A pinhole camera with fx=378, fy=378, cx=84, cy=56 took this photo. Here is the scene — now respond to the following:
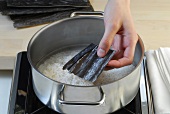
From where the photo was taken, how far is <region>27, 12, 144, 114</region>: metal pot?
2.21ft

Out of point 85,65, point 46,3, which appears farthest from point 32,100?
point 46,3

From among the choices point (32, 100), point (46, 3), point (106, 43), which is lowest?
point (32, 100)

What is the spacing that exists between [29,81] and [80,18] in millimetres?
183

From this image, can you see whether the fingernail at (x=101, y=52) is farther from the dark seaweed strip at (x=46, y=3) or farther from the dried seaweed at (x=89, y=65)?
the dark seaweed strip at (x=46, y=3)

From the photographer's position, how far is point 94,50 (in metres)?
→ 0.79

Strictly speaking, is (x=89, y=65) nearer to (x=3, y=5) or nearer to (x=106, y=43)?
(x=106, y=43)

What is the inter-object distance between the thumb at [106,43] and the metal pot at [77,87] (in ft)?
0.22

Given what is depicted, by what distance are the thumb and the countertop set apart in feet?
0.79

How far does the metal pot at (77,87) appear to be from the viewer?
0.67 m

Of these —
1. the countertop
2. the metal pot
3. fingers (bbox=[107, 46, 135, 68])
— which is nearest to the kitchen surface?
the countertop

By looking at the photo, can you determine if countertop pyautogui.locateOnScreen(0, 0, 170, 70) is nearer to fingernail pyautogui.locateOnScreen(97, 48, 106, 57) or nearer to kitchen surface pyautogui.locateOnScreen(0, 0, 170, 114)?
kitchen surface pyautogui.locateOnScreen(0, 0, 170, 114)

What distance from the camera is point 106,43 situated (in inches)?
28.9

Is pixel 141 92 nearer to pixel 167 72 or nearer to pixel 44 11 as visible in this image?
pixel 167 72

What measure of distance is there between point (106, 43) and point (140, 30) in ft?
1.05
